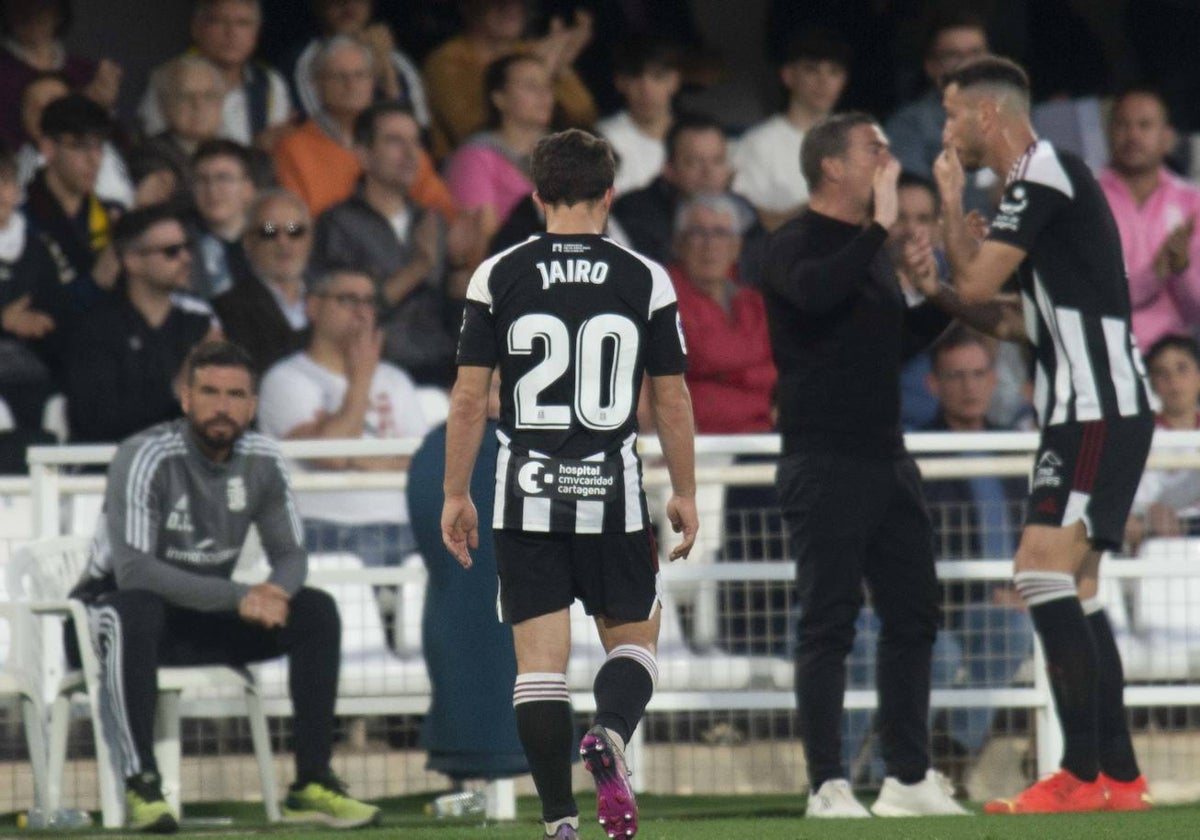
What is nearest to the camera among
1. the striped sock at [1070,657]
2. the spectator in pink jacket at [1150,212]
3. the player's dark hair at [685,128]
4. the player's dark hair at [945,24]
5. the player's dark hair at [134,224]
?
the striped sock at [1070,657]

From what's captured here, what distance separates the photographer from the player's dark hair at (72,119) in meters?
9.22

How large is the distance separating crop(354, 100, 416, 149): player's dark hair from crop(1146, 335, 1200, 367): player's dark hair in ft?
11.2

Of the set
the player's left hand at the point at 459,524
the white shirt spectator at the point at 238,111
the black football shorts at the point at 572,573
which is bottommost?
the black football shorts at the point at 572,573

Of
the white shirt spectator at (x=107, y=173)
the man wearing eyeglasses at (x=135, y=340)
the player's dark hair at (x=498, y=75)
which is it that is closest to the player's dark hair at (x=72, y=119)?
the white shirt spectator at (x=107, y=173)

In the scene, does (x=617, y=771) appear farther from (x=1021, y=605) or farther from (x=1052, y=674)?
(x=1021, y=605)

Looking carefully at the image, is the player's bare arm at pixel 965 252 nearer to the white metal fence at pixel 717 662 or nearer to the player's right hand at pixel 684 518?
the white metal fence at pixel 717 662

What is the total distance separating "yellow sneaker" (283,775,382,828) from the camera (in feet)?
22.7

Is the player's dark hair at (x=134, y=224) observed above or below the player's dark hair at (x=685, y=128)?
below

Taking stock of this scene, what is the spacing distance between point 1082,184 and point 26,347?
14.6 ft

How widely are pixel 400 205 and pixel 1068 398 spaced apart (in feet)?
13.8

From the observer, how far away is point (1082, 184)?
21.5ft

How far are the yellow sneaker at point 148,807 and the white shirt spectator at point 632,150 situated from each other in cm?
454

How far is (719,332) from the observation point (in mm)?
A: 9281

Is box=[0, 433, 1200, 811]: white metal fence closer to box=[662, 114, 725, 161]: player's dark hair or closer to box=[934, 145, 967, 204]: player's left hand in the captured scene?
box=[934, 145, 967, 204]: player's left hand
